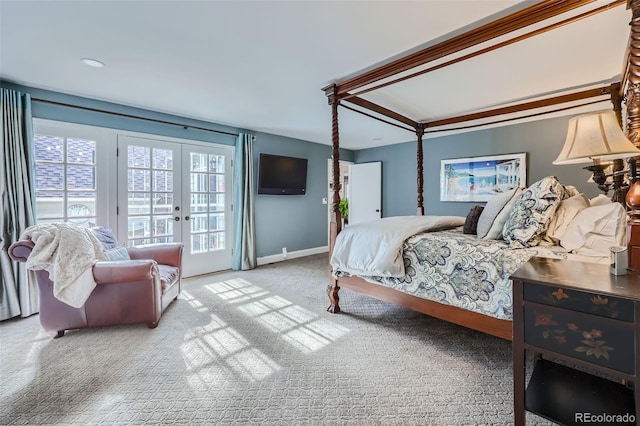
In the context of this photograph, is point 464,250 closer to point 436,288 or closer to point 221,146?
point 436,288

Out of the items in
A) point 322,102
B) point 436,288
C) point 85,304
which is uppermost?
point 322,102

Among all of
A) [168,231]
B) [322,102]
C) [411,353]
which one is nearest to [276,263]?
[168,231]

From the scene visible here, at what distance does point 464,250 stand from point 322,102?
7.68 ft

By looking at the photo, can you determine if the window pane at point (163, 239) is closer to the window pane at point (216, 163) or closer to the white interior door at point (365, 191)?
the window pane at point (216, 163)

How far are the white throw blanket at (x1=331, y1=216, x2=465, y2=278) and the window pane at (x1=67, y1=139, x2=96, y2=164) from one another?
119 inches

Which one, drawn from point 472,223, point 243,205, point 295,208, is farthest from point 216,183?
point 472,223

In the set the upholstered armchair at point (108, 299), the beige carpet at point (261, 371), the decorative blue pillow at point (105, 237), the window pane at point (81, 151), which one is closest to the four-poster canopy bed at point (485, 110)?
the beige carpet at point (261, 371)

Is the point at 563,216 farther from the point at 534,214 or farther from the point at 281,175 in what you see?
the point at 281,175

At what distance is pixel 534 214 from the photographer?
73.3 inches

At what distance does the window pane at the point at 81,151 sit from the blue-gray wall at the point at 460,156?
470cm

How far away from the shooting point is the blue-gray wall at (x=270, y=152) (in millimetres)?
3154

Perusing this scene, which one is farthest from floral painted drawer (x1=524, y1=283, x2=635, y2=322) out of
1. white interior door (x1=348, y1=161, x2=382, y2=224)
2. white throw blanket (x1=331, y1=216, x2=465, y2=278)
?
white interior door (x1=348, y1=161, x2=382, y2=224)

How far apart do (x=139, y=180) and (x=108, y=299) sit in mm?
1824

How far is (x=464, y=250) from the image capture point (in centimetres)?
197
